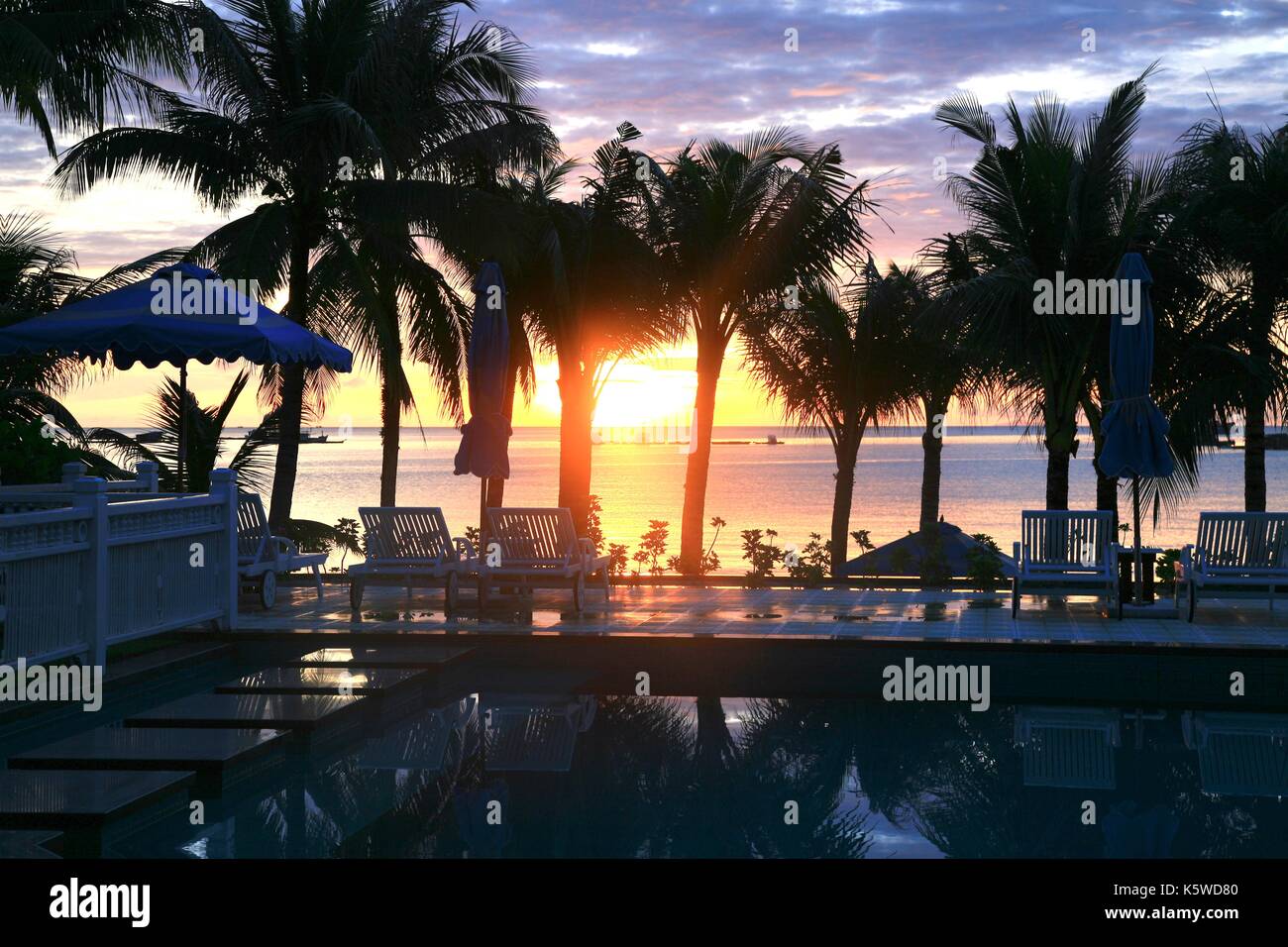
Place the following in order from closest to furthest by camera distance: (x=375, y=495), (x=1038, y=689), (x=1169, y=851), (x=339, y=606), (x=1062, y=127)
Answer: (x=1169, y=851), (x=1038, y=689), (x=339, y=606), (x=1062, y=127), (x=375, y=495)

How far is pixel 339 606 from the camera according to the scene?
39.9 ft

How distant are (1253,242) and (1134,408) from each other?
6039 mm

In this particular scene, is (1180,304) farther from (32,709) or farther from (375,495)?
(375,495)

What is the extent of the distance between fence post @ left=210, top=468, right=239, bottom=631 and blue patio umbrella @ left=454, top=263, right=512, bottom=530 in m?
2.37

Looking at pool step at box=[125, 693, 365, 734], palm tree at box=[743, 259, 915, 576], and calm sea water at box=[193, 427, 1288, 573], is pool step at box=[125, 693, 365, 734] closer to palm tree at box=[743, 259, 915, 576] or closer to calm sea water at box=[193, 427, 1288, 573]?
palm tree at box=[743, 259, 915, 576]

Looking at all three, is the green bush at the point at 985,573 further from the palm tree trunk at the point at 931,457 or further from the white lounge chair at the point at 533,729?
the palm tree trunk at the point at 931,457

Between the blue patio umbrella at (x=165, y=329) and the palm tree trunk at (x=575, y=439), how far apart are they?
8093 millimetres

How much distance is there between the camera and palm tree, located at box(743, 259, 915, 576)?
20406mm

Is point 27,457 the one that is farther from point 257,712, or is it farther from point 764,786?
point 764,786

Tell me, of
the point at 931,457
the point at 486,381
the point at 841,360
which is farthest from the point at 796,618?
the point at 931,457

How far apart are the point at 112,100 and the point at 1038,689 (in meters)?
12.2

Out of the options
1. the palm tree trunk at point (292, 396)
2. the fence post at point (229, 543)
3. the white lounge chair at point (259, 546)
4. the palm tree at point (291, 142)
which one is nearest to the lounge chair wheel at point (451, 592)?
the white lounge chair at point (259, 546)

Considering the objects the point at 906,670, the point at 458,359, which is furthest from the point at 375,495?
the point at 906,670

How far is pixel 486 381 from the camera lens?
1261cm
